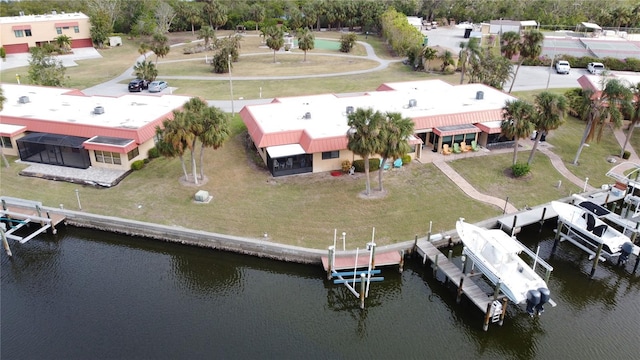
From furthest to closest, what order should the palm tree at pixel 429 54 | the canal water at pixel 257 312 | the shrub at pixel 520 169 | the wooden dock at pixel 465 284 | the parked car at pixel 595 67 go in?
the parked car at pixel 595 67 → the palm tree at pixel 429 54 → the shrub at pixel 520 169 → the wooden dock at pixel 465 284 → the canal water at pixel 257 312

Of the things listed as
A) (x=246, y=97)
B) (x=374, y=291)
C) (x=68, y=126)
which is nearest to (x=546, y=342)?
(x=374, y=291)

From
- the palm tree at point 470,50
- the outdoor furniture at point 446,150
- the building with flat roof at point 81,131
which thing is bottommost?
the outdoor furniture at point 446,150

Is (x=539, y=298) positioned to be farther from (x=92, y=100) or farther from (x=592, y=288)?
(x=92, y=100)

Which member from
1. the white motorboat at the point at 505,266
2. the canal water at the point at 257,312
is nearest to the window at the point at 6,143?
the canal water at the point at 257,312

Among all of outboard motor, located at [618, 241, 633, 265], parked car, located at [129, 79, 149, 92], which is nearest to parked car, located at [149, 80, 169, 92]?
parked car, located at [129, 79, 149, 92]

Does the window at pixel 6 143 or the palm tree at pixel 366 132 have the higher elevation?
the palm tree at pixel 366 132

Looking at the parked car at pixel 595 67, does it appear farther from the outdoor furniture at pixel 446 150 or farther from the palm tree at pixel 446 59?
the outdoor furniture at pixel 446 150

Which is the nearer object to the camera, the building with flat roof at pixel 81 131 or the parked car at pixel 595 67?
the building with flat roof at pixel 81 131
